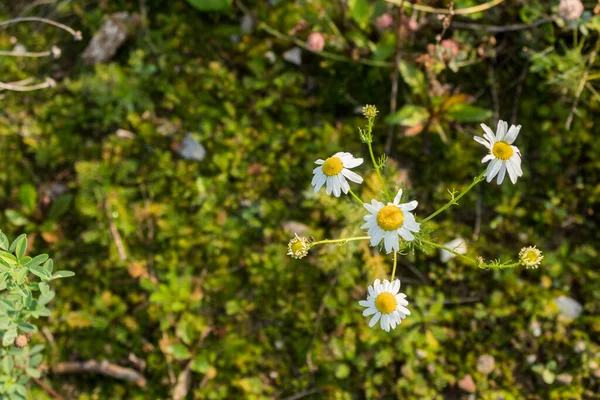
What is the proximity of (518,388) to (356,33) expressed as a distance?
2582mm

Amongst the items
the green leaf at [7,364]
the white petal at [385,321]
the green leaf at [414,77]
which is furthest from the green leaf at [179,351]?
the green leaf at [414,77]

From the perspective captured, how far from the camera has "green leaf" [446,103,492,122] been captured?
10.5 ft

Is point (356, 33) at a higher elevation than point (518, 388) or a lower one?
higher

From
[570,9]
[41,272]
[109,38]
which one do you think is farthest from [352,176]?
[109,38]

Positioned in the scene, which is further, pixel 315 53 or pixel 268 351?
pixel 315 53

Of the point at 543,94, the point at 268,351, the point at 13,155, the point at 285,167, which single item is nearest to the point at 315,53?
the point at 285,167

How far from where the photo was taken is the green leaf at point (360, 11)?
3.38m

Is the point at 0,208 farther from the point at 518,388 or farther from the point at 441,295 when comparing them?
the point at 518,388

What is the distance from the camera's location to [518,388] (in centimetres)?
315

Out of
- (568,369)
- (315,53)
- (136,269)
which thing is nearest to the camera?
(568,369)

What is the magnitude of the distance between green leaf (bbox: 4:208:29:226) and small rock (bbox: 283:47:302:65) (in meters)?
2.23

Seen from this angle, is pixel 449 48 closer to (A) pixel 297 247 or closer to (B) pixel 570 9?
(B) pixel 570 9

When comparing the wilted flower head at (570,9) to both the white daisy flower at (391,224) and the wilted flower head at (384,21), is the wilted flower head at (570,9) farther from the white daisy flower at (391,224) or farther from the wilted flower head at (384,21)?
the white daisy flower at (391,224)

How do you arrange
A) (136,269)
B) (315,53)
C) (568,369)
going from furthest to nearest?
1. (315,53)
2. (136,269)
3. (568,369)
